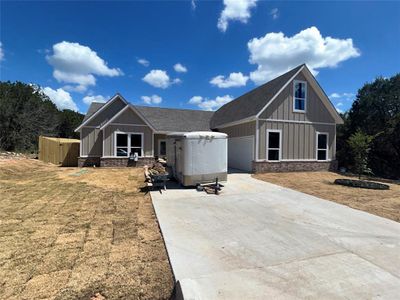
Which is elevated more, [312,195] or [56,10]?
[56,10]

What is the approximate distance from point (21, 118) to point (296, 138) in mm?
32563

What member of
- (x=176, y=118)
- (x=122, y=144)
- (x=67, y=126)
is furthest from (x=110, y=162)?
(x=67, y=126)

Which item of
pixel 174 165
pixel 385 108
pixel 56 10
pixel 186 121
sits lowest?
pixel 174 165

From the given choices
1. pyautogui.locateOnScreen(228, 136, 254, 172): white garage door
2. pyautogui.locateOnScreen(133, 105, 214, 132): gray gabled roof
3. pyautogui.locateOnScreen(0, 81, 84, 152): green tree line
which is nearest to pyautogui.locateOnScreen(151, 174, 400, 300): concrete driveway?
pyautogui.locateOnScreen(228, 136, 254, 172): white garage door

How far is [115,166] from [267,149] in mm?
10369

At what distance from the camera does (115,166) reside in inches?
640

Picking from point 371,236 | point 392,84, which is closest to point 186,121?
point 371,236

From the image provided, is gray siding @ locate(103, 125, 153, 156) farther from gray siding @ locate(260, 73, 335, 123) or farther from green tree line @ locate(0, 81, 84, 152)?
green tree line @ locate(0, 81, 84, 152)

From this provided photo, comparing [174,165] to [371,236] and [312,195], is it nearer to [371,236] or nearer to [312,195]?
[312,195]

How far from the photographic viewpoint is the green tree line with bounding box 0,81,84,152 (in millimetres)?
28000

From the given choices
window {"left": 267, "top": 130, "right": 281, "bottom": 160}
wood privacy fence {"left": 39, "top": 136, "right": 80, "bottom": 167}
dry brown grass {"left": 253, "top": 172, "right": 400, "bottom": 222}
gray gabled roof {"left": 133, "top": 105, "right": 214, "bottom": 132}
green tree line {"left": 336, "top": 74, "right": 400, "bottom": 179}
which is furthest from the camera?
green tree line {"left": 336, "top": 74, "right": 400, "bottom": 179}

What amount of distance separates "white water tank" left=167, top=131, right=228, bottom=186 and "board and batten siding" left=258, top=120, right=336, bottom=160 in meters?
5.25

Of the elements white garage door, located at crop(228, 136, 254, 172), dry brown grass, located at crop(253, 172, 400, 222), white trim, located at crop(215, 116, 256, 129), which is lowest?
dry brown grass, located at crop(253, 172, 400, 222)

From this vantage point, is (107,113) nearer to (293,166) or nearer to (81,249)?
(293,166)
